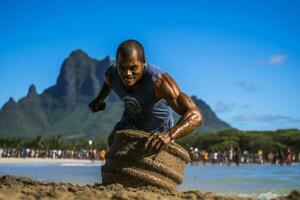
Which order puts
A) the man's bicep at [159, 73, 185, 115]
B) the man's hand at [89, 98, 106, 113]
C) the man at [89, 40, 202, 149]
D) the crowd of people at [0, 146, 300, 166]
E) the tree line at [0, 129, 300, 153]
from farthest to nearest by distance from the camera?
the tree line at [0, 129, 300, 153] → the crowd of people at [0, 146, 300, 166] → the man's hand at [89, 98, 106, 113] → the man's bicep at [159, 73, 185, 115] → the man at [89, 40, 202, 149]

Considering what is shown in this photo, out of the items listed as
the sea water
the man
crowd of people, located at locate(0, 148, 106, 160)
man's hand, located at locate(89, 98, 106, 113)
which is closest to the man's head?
the man

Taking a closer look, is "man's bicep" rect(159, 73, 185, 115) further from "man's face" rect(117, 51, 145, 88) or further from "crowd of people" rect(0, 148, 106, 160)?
"crowd of people" rect(0, 148, 106, 160)

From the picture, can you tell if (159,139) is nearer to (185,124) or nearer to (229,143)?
(185,124)

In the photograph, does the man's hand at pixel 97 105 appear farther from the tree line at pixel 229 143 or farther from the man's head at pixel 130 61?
the tree line at pixel 229 143

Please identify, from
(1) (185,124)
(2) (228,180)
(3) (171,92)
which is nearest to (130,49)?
(3) (171,92)

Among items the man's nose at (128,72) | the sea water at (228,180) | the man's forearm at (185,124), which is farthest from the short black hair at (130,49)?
the sea water at (228,180)

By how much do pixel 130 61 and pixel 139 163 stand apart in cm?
83

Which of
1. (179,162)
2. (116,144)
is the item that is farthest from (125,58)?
(179,162)

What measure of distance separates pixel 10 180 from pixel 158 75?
58.4 inches

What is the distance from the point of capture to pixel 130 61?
404 centimetres

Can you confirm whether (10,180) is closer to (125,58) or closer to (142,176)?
(142,176)

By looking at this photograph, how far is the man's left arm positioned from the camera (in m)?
3.92

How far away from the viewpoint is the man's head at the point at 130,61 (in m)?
4.03

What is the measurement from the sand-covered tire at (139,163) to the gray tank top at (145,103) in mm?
336
